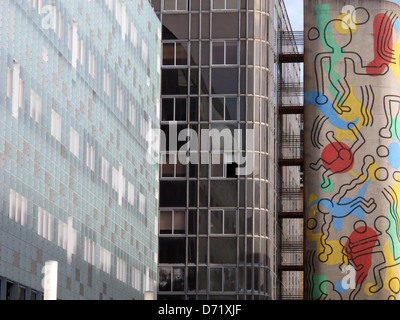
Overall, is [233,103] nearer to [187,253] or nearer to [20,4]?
[187,253]

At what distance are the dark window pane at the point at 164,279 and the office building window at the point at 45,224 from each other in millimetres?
34448

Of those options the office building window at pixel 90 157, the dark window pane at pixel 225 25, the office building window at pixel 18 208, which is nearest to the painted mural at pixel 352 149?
the dark window pane at pixel 225 25

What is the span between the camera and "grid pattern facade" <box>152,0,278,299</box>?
9438cm

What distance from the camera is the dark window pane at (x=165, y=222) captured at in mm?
96000

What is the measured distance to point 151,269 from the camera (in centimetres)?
9062

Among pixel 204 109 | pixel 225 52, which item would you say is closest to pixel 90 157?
pixel 204 109

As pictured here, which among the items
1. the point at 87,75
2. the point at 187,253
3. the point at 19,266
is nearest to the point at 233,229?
the point at 187,253

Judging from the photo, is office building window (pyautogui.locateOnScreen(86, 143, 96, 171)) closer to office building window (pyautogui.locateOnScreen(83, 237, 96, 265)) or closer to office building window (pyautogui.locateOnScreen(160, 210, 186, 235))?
office building window (pyautogui.locateOnScreen(83, 237, 96, 265))

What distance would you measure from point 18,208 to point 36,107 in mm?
6487

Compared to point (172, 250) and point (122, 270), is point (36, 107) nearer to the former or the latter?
point (122, 270)

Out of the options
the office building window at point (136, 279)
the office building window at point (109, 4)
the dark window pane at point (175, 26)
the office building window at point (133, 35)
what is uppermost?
the dark window pane at point (175, 26)

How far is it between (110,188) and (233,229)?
21472 mm

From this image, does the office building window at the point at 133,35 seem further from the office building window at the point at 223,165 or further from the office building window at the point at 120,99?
the office building window at the point at 223,165

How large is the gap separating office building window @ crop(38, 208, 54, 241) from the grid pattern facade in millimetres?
34358
